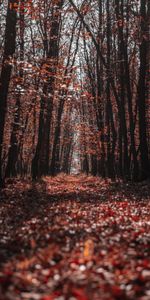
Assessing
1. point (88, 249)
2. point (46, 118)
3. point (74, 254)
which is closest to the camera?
point (74, 254)

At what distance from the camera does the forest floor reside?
4.25 meters

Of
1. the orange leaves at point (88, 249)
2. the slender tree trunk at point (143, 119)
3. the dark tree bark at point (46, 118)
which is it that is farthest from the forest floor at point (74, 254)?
the slender tree trunk at point (143, 119)

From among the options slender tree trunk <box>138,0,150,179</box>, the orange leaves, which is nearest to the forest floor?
the orange leaves

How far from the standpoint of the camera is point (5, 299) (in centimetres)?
393

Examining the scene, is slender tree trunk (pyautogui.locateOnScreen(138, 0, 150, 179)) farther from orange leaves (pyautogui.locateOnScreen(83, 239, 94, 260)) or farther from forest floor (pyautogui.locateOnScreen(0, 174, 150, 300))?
orange leaves (pyautogui.locateOnScreen(83, 239, 94, 260))

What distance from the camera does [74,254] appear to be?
5473 millimetres

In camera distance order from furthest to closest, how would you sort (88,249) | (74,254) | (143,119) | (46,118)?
(46,118) → (143,119) → (88,249) → (74,254)

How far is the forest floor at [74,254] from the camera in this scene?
4246 millimetres

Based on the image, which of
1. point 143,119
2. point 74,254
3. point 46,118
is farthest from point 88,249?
point 46,118

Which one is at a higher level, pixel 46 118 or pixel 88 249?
pixel 46 118

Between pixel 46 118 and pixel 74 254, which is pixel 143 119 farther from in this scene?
pixel 74 254

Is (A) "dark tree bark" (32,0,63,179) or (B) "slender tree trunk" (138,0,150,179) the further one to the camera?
(A) "dark tree bark" (32,0,63,179)

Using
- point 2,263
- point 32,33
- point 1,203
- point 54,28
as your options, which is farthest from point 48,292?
point 32,33

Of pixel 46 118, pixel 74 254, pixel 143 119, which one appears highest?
pixel 46 118
